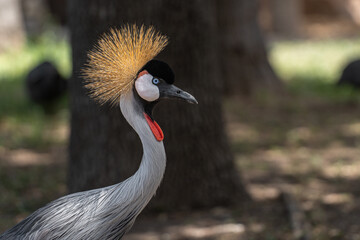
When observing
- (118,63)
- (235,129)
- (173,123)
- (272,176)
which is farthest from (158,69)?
(235,129)

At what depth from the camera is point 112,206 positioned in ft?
8.96

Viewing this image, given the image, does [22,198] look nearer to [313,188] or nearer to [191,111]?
[191,111]

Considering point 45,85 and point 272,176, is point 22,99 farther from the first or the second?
point 272,176

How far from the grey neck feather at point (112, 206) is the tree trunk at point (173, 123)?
1384 mm

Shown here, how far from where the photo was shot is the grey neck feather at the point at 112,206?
264 cm

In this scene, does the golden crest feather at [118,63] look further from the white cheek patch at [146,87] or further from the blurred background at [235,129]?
the blurred background at [235,129]

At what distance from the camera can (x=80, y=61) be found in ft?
12.3

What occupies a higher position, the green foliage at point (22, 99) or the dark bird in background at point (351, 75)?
the green foliage at point (22, 99)

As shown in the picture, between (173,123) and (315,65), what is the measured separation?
793 cm

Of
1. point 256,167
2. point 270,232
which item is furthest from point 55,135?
point 270,232

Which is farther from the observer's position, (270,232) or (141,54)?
(270,232)

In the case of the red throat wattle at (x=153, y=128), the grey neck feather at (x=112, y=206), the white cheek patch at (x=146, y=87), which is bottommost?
the grey neck feather at (x=112, y=206)

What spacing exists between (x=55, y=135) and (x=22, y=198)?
6.65 ft

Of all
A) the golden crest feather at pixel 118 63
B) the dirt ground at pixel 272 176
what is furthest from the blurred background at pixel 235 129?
the golden crest feather at pixel 118 63
